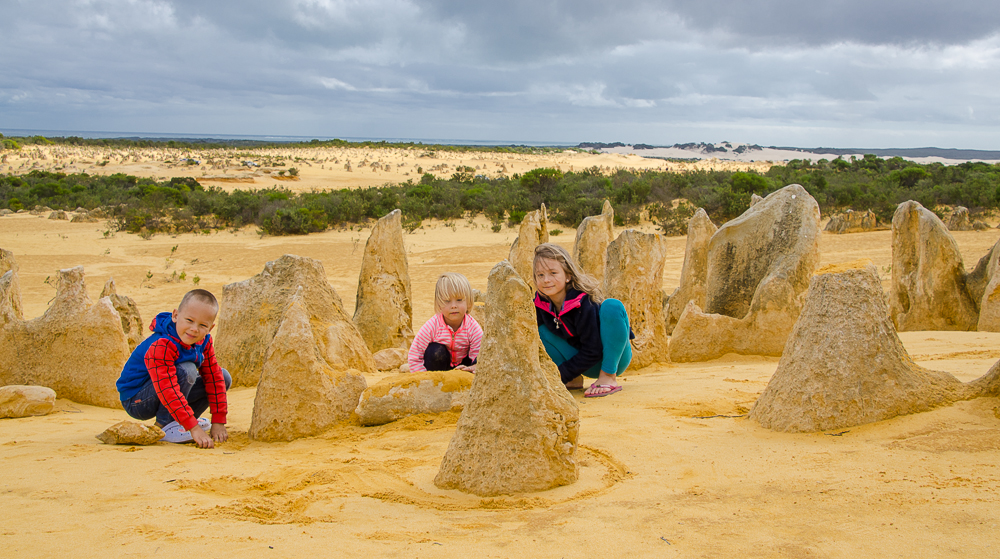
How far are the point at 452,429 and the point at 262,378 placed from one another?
114 cm

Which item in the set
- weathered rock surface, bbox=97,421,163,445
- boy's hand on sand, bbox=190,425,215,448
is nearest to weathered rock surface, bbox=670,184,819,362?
boy's hand on sand, bbox=190,425,215,448

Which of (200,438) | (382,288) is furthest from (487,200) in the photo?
(200,438)

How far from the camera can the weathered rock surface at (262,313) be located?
558cm

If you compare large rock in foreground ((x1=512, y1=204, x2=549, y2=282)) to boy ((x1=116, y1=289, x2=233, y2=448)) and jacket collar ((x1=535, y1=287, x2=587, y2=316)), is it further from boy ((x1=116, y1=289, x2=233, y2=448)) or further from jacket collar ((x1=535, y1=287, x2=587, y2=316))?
Answer: boy ((x1=116, y1=289, x2=233, y2=448))

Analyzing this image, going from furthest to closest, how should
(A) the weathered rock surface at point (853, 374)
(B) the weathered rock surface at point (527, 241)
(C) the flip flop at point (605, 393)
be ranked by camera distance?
(B) the weathered rock surface at point (527, 241) → (C) the flip flop at point (605, 393) → (A) the weathered rock surface at point (853, 374)

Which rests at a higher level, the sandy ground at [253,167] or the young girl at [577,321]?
the sandy ground at [253,167]

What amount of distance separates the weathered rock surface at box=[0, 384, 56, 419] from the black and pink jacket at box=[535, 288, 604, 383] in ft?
11.4

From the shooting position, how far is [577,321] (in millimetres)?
4371

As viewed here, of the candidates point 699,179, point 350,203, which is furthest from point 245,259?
point 699,179

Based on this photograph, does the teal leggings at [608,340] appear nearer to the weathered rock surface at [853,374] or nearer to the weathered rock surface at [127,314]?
the weathered rock surface at [853,374]

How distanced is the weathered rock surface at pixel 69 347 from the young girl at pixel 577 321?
330 centimetres

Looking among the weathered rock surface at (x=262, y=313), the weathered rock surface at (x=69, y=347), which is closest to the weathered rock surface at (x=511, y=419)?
the weathered rock surface at (x=262, y=313)

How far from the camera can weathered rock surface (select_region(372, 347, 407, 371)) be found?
664 cm

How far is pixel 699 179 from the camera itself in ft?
86.4
